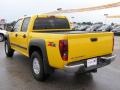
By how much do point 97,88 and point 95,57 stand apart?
0.78m

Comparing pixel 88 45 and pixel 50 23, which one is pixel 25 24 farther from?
pixel 88 45

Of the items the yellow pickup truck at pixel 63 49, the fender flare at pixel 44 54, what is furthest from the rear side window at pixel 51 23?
the fender flare at pixel 44 54

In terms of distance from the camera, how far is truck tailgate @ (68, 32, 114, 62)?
17.4 ft

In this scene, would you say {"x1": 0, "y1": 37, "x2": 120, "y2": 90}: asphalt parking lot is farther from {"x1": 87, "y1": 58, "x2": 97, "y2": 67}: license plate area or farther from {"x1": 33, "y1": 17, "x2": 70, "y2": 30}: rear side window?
{"x1": 33, "y1": 17, "x2": 70, "y2": 30}: rear side window

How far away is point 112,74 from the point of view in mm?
7184

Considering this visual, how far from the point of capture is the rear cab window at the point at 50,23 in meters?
7.51

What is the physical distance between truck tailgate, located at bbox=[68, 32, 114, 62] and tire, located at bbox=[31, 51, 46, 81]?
116cm

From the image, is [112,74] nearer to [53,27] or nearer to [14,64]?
[53,27]

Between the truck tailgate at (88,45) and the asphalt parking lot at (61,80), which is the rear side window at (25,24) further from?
the truck tailgate at (88,45)

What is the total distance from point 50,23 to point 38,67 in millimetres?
1994

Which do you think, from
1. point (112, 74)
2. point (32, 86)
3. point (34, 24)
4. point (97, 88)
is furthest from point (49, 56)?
point (112, 74)

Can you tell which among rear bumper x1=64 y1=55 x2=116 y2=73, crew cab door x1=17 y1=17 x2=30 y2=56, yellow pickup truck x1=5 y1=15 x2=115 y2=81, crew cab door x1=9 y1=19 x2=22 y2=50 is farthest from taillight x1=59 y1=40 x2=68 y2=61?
crew cab door x1=9 y1=19 x2=22 y2=50

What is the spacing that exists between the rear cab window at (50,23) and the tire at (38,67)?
119 cm

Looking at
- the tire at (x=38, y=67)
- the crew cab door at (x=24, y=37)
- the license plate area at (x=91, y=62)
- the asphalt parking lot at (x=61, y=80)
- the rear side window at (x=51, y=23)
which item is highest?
the rear side window at (x=51, y=23)
